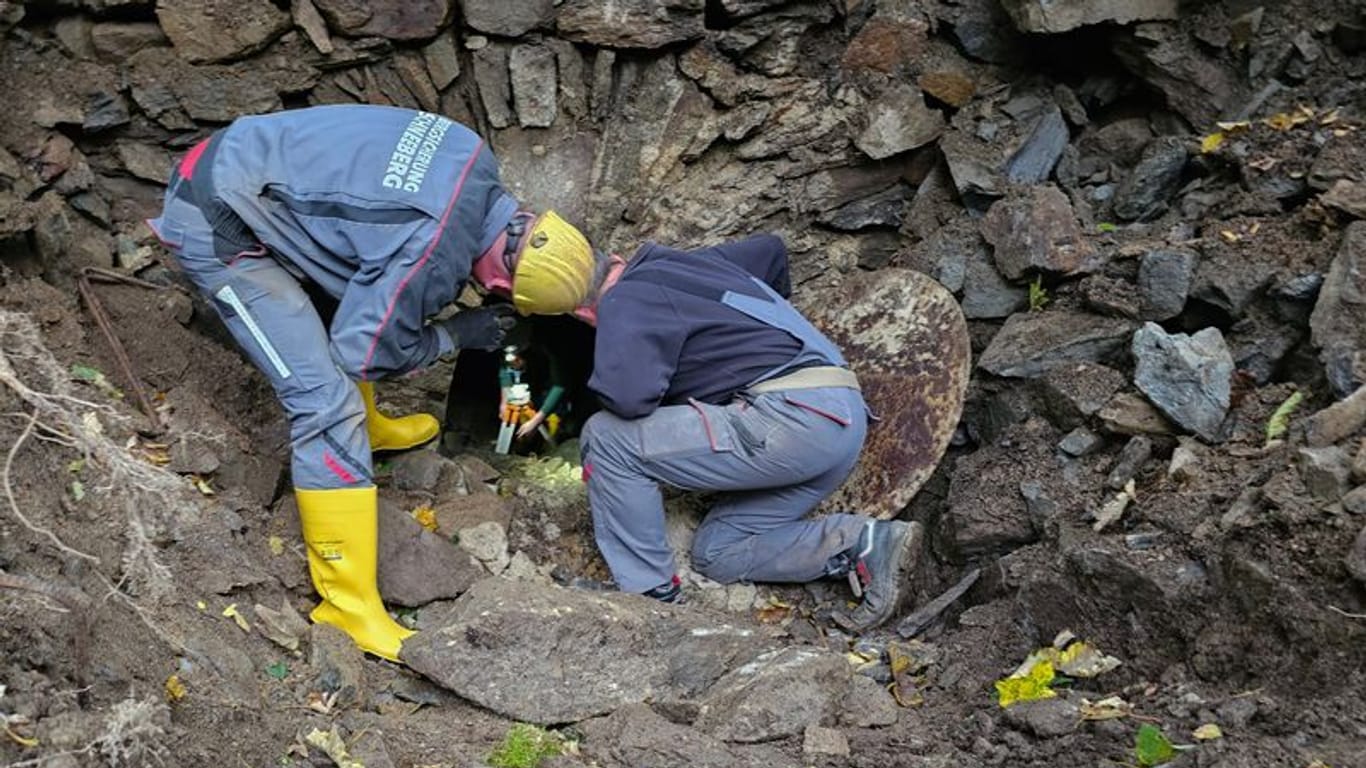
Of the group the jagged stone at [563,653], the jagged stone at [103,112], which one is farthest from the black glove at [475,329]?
the jagged stone at [103,112]

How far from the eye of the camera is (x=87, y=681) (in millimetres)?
2775

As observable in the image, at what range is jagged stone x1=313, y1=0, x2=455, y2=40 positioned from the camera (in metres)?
4.87

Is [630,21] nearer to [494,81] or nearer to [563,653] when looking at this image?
[494,81]

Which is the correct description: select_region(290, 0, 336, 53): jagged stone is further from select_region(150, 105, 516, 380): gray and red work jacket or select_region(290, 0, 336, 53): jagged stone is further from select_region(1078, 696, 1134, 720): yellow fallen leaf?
select_region(1078, 696, 1134, 720): yellow fallen leaf

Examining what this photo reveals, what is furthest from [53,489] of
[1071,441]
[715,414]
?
[1071,441]

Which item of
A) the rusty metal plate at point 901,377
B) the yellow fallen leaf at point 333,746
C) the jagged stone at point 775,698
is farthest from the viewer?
the rusty metal plate at point 901,377

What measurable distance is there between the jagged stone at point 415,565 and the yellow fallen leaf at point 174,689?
1.06 m

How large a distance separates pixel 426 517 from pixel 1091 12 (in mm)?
3178

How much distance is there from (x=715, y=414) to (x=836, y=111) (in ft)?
5.85

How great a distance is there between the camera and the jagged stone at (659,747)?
315cm

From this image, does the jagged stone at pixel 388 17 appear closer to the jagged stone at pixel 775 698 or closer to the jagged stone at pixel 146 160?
the jagged stone at pixel 146 160

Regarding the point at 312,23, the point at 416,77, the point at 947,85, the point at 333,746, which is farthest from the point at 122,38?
the point at 947,85

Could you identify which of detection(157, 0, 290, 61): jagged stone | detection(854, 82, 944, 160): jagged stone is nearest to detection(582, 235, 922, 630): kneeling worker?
detection(854, 82, 944, 160): jagged stone

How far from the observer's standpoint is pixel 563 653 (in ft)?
12.0
